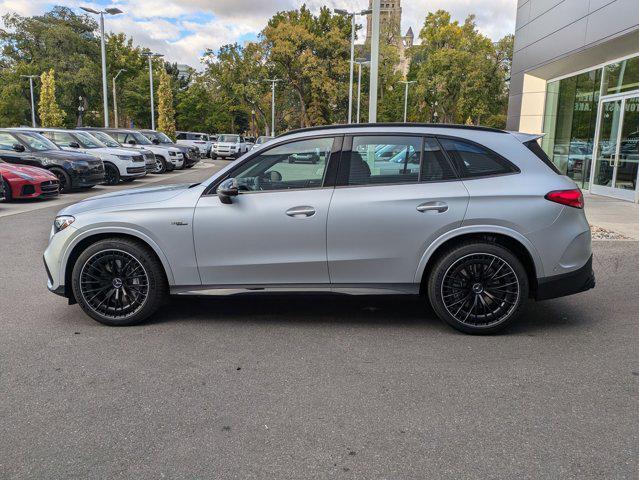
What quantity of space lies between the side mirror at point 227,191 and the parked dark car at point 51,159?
11690 mm

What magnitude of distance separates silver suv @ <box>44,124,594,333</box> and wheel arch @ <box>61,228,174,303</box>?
0.04 ft

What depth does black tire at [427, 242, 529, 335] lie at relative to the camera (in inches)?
172

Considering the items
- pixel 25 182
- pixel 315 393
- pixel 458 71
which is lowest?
pixel 315 393

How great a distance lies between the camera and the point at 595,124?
16.2 m

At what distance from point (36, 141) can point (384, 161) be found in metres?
13.6

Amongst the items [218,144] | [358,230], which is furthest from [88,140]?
[218,144]

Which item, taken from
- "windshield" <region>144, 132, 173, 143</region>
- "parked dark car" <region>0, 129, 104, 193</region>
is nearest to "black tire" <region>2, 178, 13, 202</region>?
"parked dark car" <region>0, 129, 104, 193</region>

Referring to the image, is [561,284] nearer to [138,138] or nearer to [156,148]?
[156,148]

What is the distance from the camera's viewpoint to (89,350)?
4160mm

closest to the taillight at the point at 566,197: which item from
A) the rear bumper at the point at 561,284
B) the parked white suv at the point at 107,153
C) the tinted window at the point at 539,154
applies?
the tinted window at the point at 539,154

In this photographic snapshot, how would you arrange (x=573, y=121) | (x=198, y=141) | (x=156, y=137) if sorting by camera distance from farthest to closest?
1. (x=198, y=141)
2. (x=156, y=137)
3. (x=573, y=121)

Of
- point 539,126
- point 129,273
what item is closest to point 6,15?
point 539,126

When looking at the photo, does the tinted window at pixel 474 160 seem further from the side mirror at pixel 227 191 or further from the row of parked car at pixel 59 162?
the row of parked car at pixel 59 162

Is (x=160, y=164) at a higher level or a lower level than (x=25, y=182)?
higher
